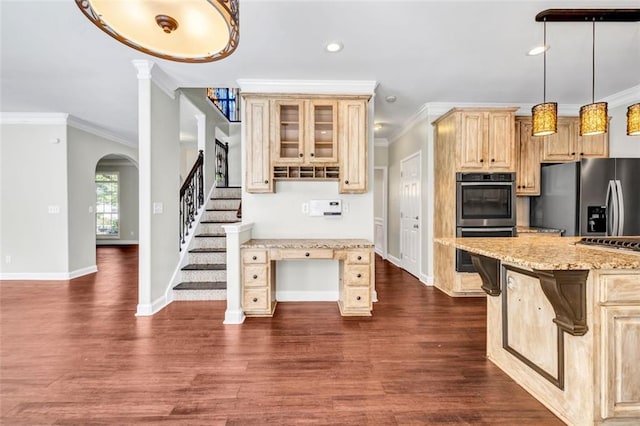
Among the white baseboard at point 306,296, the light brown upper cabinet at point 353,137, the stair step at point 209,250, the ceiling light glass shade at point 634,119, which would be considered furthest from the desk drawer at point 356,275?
the ceiling light glass shade at point 634,119

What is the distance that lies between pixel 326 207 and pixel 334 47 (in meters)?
1.80

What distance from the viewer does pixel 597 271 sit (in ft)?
5.00

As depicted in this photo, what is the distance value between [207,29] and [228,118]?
20.7ft

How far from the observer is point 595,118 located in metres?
2.03

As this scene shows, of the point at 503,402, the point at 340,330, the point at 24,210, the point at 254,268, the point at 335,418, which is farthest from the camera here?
the point at 24,210

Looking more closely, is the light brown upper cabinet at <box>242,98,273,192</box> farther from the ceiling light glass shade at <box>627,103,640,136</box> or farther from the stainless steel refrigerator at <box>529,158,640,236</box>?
the stainless steel refrigerator at <box>529,158,640,236</box>

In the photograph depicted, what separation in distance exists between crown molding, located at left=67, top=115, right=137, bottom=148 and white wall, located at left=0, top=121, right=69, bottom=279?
0.16m

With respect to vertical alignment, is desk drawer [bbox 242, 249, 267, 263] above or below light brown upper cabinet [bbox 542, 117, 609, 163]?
below

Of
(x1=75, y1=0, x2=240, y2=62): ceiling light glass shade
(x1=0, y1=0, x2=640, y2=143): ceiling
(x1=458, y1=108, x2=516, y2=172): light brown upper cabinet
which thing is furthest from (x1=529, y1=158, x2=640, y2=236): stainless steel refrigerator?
(x1=75, y1=0, x2=240, y2=62): ceiling light glass shade

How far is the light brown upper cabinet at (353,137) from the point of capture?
11.5ft

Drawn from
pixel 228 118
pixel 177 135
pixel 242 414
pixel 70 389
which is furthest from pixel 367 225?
pixel 228 118

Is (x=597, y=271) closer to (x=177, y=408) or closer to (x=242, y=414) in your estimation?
(x=242, y=414)

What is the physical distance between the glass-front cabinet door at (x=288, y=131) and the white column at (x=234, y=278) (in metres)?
1.01

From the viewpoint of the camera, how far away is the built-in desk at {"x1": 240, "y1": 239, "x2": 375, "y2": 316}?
10.5ft
